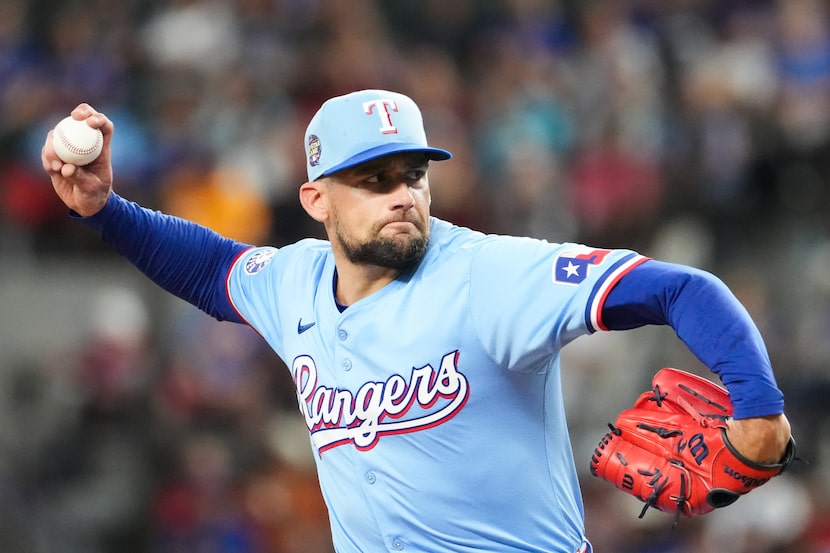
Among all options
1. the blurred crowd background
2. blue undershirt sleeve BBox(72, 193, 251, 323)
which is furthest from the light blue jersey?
the blurred crowd background

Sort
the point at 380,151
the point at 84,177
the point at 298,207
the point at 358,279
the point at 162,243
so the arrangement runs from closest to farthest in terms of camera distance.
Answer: the point at 380,151, the point at 358,279, the point at 84,177, the point at 162,243, the point at 298,207

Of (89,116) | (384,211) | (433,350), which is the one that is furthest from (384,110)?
(89,116)

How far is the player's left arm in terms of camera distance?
124 inches

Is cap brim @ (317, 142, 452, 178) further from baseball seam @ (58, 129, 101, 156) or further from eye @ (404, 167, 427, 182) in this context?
baseball seam @ (58, 129, 101, 156)

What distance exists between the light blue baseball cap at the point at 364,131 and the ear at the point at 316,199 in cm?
6

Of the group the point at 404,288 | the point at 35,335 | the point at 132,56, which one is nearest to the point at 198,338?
the point at 35,335

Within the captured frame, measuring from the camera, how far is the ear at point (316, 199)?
13.5 ft

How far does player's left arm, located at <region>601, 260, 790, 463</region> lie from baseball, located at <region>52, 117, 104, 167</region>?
2.13 m

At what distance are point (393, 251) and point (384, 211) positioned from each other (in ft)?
0.42

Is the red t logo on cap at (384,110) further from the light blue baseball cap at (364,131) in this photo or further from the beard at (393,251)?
the beard at (393,251)

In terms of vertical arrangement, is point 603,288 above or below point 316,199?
below

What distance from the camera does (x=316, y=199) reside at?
4164 millimetres

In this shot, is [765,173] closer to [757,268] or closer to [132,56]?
[757,268]

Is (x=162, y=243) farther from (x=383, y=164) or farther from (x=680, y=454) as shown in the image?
(x=680, y=454)
